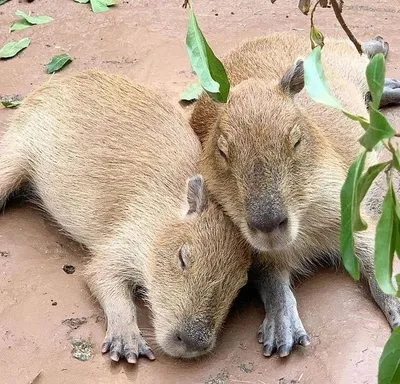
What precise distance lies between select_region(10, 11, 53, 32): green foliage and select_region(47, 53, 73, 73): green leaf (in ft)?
2.13

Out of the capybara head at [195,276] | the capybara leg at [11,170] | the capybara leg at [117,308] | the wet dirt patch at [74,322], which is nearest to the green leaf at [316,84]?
the capybara head at [195,276]

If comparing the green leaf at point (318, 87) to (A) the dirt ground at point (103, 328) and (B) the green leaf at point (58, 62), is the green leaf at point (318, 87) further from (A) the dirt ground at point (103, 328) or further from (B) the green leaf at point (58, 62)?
(B) the green leaf at point (58, 62)

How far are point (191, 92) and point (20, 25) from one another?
1.86 meters

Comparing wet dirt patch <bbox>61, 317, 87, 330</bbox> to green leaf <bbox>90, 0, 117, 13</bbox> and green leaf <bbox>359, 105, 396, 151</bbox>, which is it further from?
green leaf <bbox>90, 0, 117, 13</bbox>

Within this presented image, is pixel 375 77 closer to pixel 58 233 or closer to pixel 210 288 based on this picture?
pixel 210 288

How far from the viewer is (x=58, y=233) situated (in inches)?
190

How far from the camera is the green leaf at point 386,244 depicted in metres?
1.84

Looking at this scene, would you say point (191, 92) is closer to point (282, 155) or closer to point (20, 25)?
point (20, 25)

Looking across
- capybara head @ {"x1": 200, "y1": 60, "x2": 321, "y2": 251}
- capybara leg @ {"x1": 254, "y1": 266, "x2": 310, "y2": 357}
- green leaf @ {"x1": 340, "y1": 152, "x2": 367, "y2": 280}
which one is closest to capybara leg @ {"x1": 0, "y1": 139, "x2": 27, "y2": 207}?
capybara head @ {"x1": 200, "y1": 60, "x2": 321, "y2": 251}

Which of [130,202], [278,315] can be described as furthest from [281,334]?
[130,202]

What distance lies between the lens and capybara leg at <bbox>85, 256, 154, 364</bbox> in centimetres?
386

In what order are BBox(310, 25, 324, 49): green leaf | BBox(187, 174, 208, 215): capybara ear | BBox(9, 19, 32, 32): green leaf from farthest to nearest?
BBox(9, 19, 32, 32): green leaf < BBox(187, 174, 208, 215): capybara ear < BBox(310, 25, 324, 49): green leaf

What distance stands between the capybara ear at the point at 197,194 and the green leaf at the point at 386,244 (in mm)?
2185

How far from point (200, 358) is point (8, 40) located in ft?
12.4
